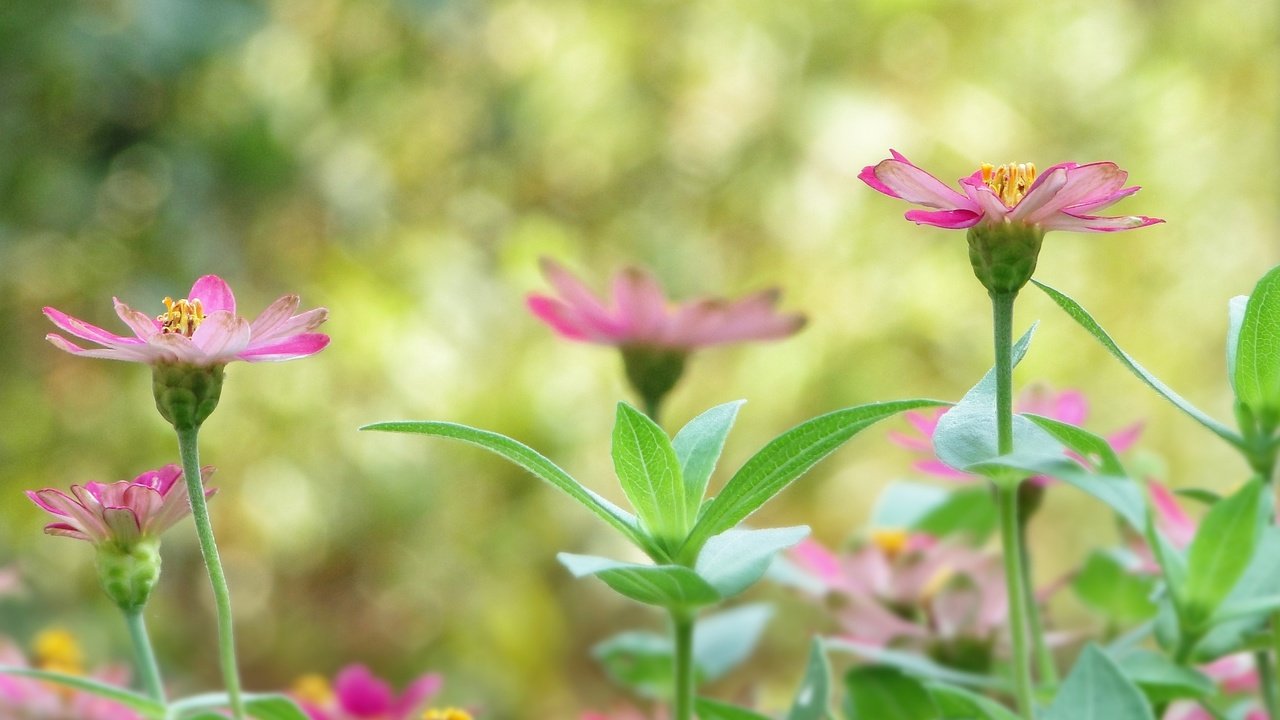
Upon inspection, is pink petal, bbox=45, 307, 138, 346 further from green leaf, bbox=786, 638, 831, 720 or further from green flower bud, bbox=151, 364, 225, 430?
green leaf, bbox=786, 638, 831, 720

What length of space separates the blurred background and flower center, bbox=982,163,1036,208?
3.29 feet

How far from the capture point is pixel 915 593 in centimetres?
35

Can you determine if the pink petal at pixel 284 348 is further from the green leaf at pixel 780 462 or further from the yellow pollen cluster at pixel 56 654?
the yellow pollen cluster at pixel 56 654

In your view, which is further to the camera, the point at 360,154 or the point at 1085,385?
the point at 1085,385

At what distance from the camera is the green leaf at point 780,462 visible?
0.21m

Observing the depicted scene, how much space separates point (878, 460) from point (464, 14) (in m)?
0.75

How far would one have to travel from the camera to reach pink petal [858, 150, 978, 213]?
0.22m

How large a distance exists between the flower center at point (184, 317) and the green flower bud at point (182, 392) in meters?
0.03

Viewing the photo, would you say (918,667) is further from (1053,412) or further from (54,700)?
(54,700)

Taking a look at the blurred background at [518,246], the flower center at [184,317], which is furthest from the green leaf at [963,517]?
the blurred background at [518,246]

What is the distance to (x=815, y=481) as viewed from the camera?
168cm

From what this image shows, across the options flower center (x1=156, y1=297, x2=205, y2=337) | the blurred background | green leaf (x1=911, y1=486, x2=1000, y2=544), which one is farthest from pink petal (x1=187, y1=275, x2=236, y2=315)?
the blurred background

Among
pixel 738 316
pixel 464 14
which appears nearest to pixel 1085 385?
pixel 464 14

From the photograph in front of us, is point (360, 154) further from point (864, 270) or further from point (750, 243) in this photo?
point (864, 270)
